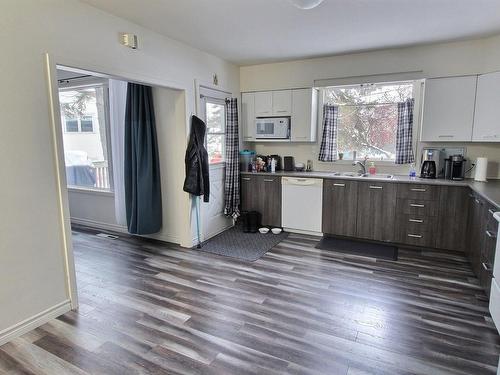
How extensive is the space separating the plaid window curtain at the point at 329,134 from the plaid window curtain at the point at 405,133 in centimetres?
89

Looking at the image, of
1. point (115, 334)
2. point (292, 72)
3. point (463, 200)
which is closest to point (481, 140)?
point (463, 200)

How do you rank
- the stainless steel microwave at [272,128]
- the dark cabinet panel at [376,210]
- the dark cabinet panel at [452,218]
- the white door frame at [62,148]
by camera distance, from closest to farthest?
1. the white door frame at [62,148]
2. the dark cabinet panel at [452,218]
3. the dark cabinet panel at [376,210]
4. the stainless steel microwave at [272,128]

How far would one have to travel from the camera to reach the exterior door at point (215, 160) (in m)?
4.35

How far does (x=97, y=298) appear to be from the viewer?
284cm

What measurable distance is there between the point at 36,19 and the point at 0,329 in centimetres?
224

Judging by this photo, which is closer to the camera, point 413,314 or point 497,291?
point 497,291

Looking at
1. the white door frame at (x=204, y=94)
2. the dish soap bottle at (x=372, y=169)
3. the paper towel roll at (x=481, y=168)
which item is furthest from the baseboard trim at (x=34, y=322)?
the paper towel roll at (x=481, y=168)

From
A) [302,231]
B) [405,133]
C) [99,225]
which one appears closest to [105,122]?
[99,225]

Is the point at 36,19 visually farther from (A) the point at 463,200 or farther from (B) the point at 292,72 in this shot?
(A) the point at 463,200

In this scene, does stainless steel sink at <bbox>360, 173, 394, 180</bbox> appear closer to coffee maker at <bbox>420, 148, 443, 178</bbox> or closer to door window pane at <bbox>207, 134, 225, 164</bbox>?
coffee maker at <bbox>420, 148, 443, 178</bbox>

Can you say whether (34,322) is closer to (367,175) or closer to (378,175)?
(367,175)

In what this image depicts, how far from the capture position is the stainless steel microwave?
189 inches

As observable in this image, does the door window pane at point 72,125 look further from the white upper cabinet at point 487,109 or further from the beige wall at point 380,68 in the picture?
the white upper cabinet at point 487,109

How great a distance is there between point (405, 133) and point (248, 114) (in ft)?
7.64
